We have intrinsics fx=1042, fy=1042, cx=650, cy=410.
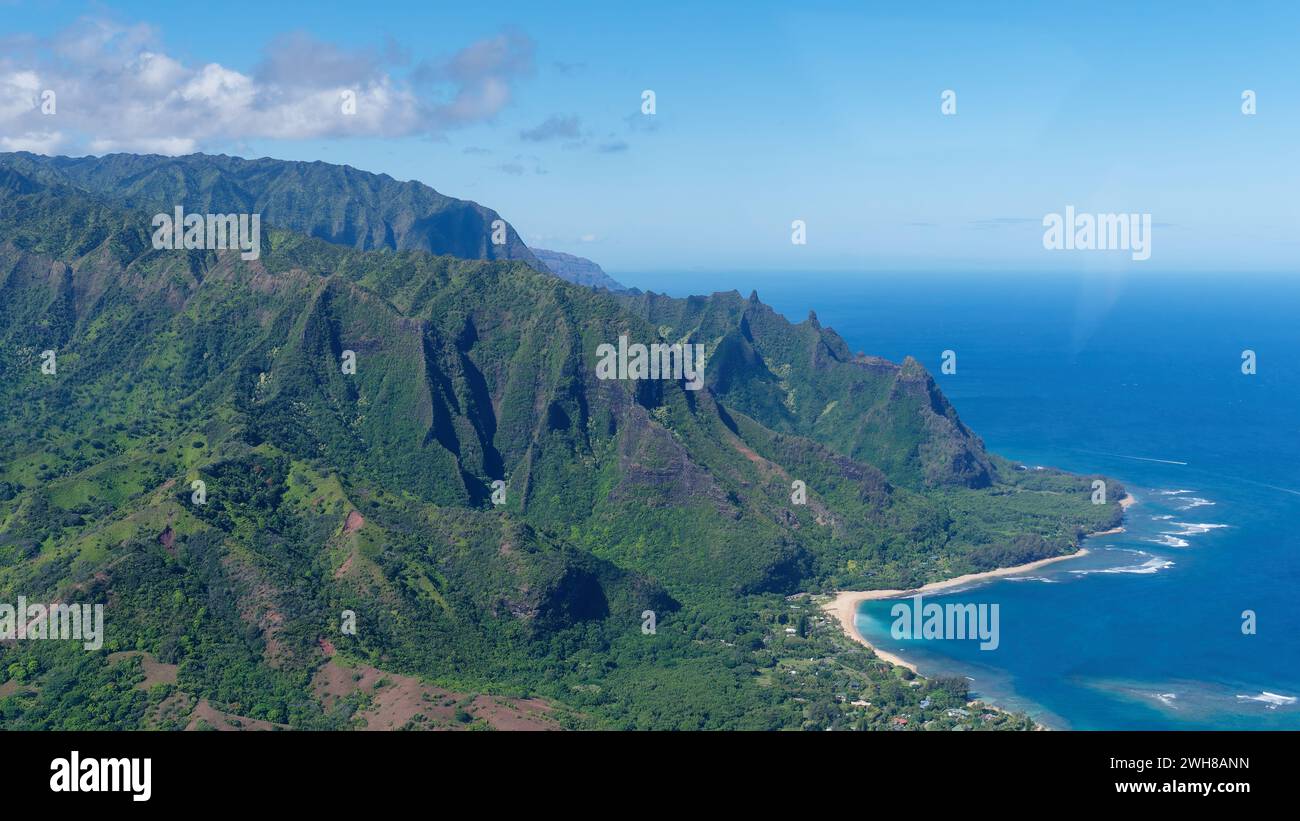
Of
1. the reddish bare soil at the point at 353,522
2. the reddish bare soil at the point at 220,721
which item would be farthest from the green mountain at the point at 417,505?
the reddish bare soil at the point at 220,721

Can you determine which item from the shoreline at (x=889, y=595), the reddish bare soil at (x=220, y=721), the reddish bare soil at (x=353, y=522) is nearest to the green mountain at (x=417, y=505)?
the reddish bare soil at (x=353, y=522)

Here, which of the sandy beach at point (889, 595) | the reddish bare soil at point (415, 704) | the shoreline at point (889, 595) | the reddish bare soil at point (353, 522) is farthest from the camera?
the sandy beach at point (889, 595)

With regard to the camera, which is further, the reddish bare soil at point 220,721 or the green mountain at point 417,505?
the green mountain at point 417,505

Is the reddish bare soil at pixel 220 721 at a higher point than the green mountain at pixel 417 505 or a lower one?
lower

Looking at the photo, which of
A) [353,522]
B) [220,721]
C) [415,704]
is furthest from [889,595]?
[220,721]

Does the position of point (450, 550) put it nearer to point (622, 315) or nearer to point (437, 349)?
point (437, 349)

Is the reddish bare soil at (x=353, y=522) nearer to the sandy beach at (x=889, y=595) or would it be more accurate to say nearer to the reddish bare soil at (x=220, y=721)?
the reddish bare soil at (x=220, y=721)

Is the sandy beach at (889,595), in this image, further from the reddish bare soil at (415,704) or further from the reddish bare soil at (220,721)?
the reddish bare soil at (220,721)

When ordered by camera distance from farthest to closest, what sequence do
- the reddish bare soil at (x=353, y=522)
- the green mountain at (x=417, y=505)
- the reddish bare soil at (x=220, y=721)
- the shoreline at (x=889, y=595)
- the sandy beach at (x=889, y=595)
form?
the sandy beach at (x=889, y=595) < the shoreline at (x=889, y=595) < the reddish bare soil at (x=353, y=522) < the green mountain at (x=417, y=505) < the reddish bare soil at (x=220, y=721)
